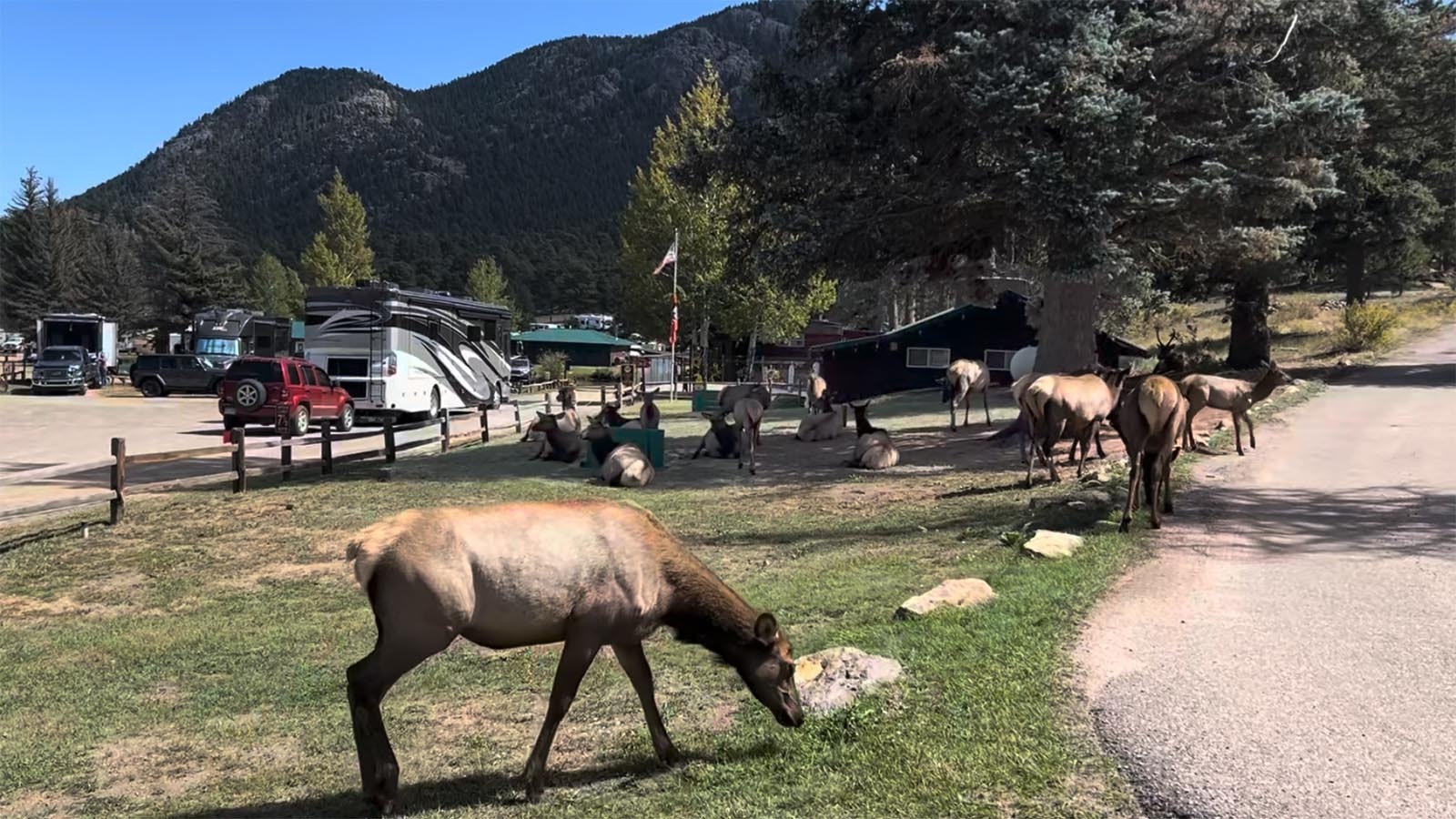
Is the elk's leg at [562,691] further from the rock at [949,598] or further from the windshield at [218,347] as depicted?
the windshield at [218,347]

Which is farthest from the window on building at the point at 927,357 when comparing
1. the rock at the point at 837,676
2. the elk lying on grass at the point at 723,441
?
the rock at the point at 837,676

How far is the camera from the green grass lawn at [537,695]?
435 centimetres

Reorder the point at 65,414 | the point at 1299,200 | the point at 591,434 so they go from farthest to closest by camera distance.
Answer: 1. the point at 65,414
2. the point at 591,434
3. the point at 1299,200

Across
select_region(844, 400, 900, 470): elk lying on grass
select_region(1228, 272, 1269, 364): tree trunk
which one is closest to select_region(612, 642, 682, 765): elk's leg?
select_region(844, 400, 900, 470): elk lying on grass

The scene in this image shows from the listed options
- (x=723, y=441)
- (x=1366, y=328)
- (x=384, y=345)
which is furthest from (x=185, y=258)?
(x=1366, y=328)

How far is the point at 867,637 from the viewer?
612cm

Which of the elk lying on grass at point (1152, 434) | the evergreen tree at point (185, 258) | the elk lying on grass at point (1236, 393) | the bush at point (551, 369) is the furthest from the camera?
the evergreen tree at point (185, 258)

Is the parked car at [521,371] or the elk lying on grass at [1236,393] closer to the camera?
the elk lying on grass at [1236,393]

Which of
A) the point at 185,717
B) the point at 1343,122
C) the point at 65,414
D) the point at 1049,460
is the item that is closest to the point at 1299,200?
→ the point at 1343,122

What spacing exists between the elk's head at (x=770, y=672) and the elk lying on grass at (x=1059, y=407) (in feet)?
28.9

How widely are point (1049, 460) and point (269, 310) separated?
9065 centimetres

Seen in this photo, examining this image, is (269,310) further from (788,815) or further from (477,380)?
(788,815)

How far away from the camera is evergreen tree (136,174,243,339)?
206ft

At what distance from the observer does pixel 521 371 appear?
51500 mm
